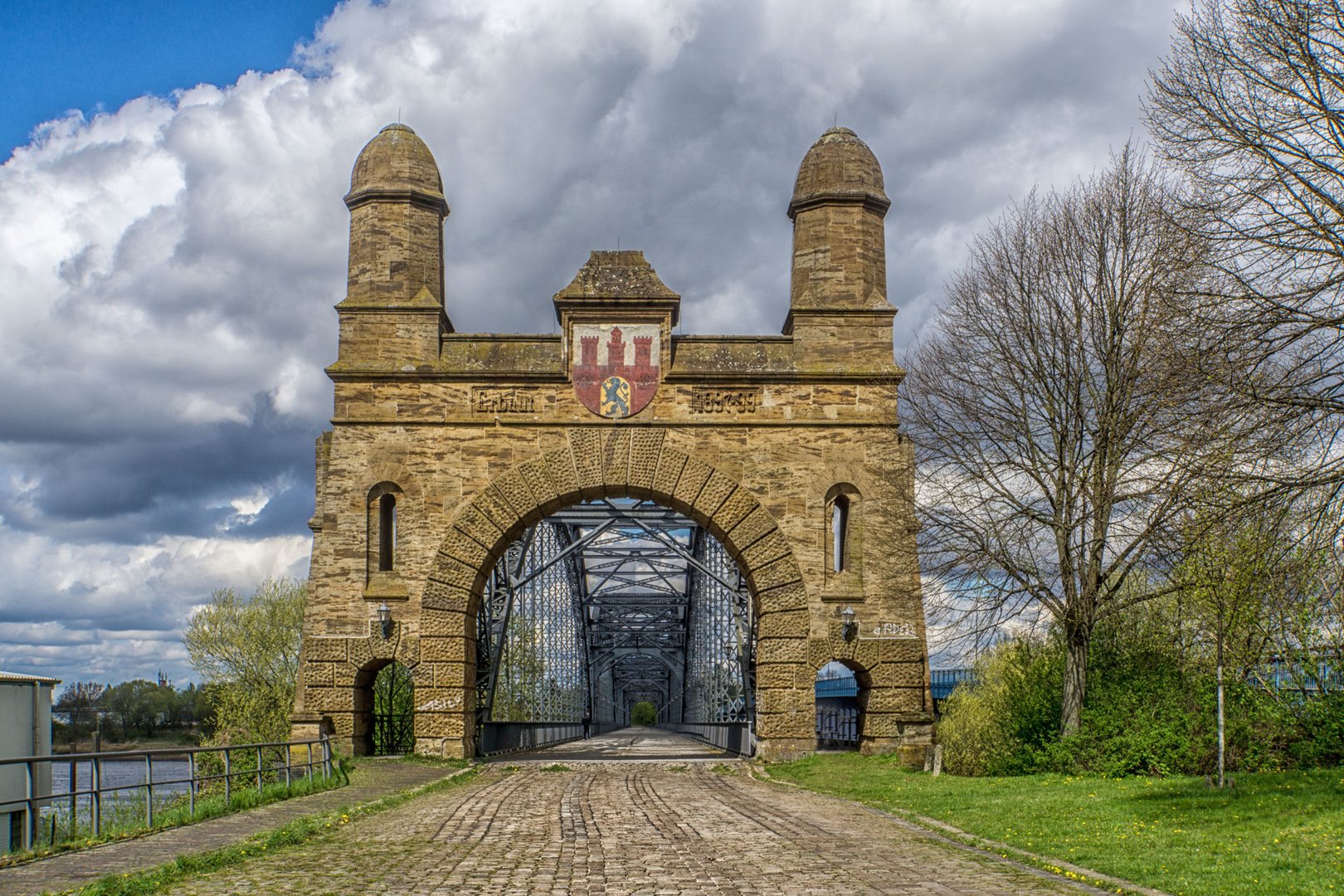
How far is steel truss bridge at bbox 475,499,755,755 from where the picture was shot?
27.9 m

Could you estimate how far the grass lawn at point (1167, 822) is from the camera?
8805mm

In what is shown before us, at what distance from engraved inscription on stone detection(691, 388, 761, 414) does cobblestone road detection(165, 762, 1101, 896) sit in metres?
7.67

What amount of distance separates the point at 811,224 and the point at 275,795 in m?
13.1

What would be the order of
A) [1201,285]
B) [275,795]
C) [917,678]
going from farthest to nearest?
[917,678] < [275,795] < [1201,285]

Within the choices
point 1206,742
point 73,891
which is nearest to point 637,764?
point 1206,742

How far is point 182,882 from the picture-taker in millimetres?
8617

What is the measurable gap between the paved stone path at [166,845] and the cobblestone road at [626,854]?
696 millimetres

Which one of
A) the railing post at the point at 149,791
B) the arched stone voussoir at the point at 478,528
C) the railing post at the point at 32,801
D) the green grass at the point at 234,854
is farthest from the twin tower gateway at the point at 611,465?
the railing post at the point at 32,801

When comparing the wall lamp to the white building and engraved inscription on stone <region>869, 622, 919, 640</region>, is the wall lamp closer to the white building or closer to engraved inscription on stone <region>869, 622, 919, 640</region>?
engraved inscription on stone <region>869, 622, 919, 640</region>

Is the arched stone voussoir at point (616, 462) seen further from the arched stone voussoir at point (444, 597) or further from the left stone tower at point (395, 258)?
the left stone tower at point (395, 258)

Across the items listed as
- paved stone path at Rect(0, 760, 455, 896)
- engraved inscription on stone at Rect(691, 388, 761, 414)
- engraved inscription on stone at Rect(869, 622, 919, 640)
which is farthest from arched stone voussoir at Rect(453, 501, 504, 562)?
engraved inscription on stone at Rect(869, 622, 919, 640)

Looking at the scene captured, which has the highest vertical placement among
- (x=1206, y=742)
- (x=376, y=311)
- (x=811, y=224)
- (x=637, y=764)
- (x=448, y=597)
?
(x=811, y=224)

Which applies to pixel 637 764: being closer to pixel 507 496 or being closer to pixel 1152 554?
pixel 507 496

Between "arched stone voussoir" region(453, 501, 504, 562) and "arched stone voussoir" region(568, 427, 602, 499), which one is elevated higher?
"arched stone voussoir" region(568, 427, 602, 499)
